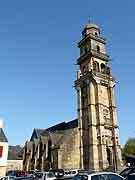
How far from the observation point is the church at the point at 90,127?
128ft

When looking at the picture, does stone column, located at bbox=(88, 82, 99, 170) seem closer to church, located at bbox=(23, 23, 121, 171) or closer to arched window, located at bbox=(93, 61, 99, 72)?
church, located at bbox=(23, 23, 121, 171)

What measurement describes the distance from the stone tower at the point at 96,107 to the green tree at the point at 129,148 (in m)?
21.4

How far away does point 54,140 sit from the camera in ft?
142

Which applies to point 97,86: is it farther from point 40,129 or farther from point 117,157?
point 40,129

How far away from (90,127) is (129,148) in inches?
1065

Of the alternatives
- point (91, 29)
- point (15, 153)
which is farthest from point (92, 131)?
point (15, 153)

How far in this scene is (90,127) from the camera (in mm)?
39812

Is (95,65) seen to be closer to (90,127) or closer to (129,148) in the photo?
(90,127)

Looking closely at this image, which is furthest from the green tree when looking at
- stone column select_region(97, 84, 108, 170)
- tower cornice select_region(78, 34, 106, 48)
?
tower cornice select_region(78, 34, 106, 48)

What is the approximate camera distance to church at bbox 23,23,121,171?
39.1 m

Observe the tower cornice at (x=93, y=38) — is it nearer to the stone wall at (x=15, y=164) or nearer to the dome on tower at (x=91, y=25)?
the dome on tower at (x=91, y=25)

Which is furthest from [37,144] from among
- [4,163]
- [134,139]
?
[134,139]

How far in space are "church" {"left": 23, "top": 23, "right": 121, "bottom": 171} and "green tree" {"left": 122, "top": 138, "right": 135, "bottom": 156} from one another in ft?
71.3

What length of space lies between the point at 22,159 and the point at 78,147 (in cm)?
2075
